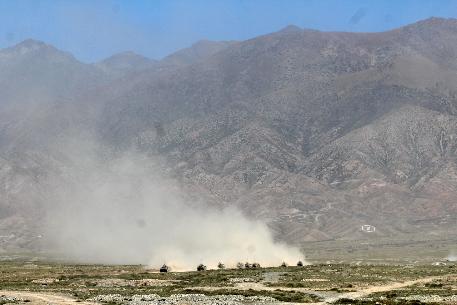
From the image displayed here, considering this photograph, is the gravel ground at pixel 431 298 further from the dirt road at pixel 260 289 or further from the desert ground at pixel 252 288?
the dirt road at pixel 260 289

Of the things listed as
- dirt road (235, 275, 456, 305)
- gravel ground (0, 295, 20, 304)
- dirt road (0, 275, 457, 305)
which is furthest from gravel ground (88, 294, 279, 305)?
gravel ground (0, 295, 20, 304)

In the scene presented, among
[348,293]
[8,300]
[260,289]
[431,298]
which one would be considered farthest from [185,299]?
[431,298]

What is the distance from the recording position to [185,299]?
243 ft

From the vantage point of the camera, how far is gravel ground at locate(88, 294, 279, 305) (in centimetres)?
7044

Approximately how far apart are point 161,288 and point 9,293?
18.8 m

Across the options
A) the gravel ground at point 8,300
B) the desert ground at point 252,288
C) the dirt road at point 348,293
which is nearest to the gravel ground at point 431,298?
the desert ground at point 252,288

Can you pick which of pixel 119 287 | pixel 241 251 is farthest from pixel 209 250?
pixel 119 287

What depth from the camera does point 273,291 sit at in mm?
83500

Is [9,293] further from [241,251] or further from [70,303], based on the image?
[241,251]

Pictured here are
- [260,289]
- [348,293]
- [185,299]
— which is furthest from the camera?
[260,289]

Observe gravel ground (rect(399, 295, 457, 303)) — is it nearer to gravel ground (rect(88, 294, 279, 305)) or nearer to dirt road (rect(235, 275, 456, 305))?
dirt road (rect(235, 275, 456, 305))

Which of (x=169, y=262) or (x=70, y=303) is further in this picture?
(x=169, y=262)

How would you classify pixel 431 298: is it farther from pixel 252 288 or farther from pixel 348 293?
pixel 252 288

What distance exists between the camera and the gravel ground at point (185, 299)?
7044cm
